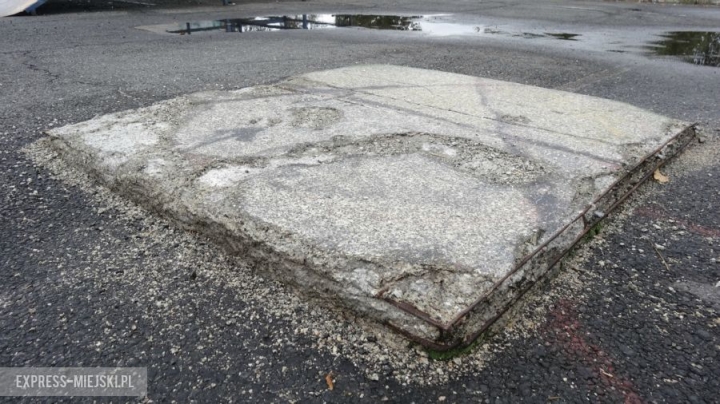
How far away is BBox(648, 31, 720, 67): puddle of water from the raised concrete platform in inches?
139

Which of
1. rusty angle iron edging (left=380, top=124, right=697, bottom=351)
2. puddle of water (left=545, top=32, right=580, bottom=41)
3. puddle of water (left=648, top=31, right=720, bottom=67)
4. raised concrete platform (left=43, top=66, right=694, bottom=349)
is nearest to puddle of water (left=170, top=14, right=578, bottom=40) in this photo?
puddle of water (left=545, top=32, right=580, bottom=41)

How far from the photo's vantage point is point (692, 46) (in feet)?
21.9

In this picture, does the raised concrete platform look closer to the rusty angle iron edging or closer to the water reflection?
the rusty angle iron edging

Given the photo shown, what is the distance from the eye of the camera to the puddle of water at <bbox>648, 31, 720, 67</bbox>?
584 cm

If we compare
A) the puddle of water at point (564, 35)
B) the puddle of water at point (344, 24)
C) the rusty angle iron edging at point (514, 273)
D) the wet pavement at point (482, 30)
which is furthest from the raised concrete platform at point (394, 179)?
the puddle of water at point (344, 24)

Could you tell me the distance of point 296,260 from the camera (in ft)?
5.40

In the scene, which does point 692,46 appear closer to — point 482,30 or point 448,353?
point 482,30

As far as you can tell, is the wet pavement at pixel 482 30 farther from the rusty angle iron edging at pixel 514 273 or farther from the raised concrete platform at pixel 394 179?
the rusty angle iron edging at pixel 514 273

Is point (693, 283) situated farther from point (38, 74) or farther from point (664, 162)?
point (38, 74)

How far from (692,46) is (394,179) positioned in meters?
6.63

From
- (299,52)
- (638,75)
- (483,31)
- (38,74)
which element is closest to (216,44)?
(299,52)

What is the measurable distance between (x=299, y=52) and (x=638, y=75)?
11.9 feet

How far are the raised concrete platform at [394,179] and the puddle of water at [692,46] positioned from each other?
3521 millimetres

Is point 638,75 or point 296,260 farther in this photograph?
point 638,75
